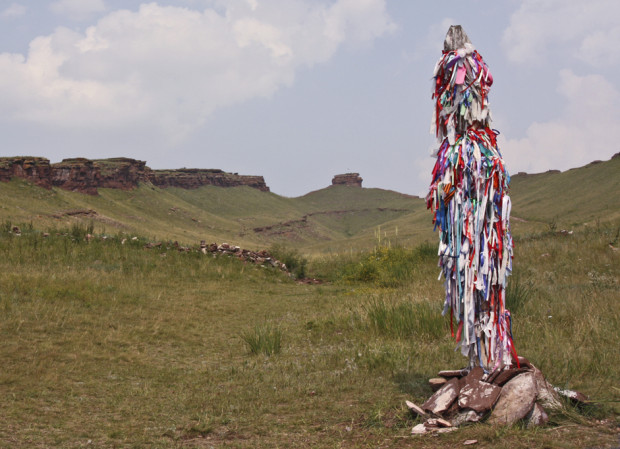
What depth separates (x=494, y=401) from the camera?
4637 mm

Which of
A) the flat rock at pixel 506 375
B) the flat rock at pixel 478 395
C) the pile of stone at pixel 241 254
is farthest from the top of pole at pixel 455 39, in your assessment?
the pile of stone at pixel 241 254

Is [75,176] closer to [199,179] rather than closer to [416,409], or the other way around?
[199,179]

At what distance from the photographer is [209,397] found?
6234mm

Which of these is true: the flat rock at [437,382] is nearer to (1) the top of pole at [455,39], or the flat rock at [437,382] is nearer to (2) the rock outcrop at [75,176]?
(1) the top of pole at [455,39]

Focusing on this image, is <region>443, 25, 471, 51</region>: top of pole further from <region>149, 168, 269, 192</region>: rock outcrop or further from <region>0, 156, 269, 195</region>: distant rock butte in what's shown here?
<region>149, 168, 269, 192</region>: rock outcrop

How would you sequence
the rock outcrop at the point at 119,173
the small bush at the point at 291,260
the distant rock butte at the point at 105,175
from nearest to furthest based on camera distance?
the small bush at the point at 291,260
the distant rock butte at the point at 105,175
the rock outcrop at the point at 119,173

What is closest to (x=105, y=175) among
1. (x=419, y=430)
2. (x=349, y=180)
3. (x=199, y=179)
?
(x=199, y=179)

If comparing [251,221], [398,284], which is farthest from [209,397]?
[251,221]

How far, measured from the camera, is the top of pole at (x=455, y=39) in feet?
17.5

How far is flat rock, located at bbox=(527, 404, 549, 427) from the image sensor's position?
445cm

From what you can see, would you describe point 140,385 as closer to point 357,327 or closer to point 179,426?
point 179,426

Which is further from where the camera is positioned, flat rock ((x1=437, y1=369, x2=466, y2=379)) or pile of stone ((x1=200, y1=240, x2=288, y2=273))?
pile of stone ((x1=200, y1=240, x2=288, y2=273))

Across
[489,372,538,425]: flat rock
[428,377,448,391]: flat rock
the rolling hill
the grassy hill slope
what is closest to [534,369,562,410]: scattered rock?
[489,372,538,425]: flat rock

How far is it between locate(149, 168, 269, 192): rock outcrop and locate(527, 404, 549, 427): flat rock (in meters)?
106
